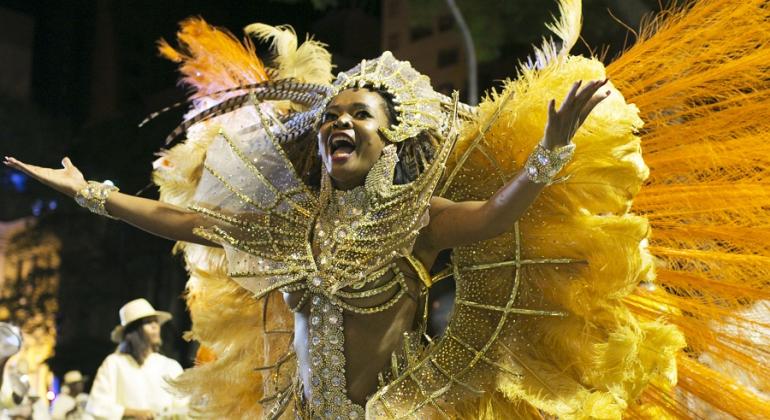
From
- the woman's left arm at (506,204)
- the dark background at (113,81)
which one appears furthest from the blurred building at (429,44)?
the woman's left arm at (506,204)

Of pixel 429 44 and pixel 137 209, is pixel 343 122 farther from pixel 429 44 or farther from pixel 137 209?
pixel 429 44

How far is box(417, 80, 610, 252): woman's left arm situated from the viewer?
218 cm

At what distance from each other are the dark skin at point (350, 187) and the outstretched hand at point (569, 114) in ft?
1.02

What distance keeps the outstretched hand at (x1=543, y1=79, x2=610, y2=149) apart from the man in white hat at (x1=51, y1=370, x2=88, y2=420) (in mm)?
4029

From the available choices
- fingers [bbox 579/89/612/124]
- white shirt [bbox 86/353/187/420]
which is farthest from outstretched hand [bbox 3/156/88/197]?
white shirt [bbox 86/353/187/420]

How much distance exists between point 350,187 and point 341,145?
147 millimetres

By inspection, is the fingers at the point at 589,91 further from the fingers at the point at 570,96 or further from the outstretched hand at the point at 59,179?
→ the outstretched hand at the point at 59,179

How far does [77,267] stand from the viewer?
6277mm

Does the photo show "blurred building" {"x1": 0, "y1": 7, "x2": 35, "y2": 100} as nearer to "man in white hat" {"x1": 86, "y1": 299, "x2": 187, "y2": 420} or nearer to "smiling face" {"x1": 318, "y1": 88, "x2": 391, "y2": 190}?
"man in white hat" {"x1": 86, "y1": 299, "x2": 187, "y2": 420}

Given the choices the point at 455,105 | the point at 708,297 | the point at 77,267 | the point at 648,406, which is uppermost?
the point at 77,267

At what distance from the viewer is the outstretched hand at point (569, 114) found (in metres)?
2.16

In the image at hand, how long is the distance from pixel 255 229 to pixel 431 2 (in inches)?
137

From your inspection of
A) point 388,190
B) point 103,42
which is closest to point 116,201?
point 388,190

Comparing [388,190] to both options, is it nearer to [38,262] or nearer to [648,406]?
[648,406]
